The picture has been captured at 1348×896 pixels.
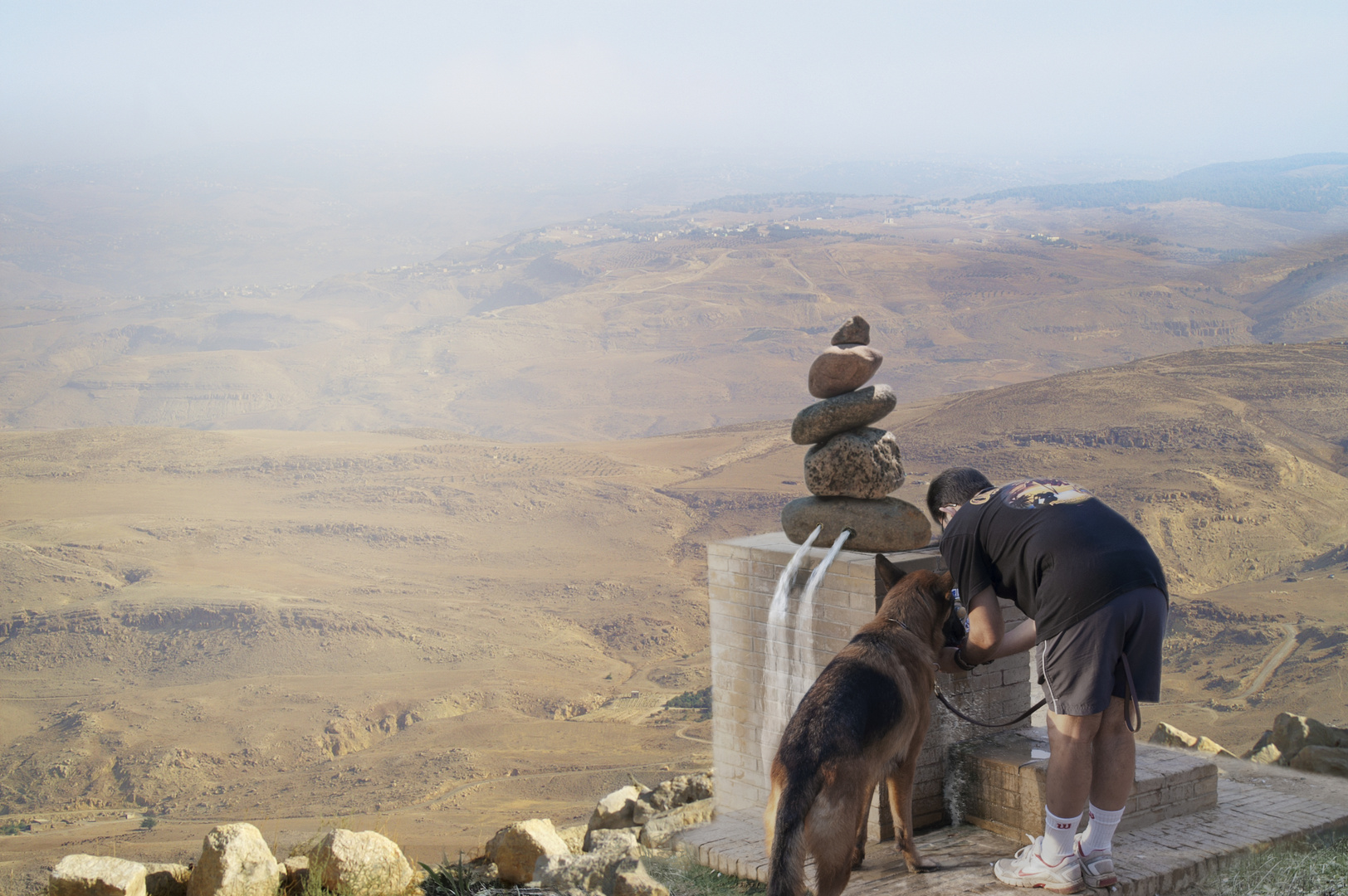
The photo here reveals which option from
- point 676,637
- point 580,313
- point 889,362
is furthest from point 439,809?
point 580,313

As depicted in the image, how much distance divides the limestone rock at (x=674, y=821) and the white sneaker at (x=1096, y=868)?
278 cm

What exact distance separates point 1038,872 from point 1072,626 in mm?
1227

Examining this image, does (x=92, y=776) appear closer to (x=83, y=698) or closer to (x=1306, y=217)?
(x=83, y=698)

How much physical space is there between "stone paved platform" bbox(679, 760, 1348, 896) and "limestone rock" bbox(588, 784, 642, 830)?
6.77ft

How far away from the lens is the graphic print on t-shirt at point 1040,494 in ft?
13.6

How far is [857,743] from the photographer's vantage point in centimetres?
404

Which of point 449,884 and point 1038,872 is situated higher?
point 1038,872

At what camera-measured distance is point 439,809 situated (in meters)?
13.9

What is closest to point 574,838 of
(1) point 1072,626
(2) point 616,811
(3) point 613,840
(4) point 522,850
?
(2) point 616,811

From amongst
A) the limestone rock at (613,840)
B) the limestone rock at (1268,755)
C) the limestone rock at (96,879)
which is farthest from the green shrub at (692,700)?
the limestone rock at (96,879)

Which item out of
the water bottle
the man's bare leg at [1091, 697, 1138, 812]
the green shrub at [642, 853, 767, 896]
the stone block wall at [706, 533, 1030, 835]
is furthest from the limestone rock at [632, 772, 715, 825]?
the man's bare leg at [1091, 697, 1138, 812]

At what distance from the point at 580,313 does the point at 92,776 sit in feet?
165

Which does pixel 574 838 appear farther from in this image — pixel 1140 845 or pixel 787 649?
pixel 1140 845

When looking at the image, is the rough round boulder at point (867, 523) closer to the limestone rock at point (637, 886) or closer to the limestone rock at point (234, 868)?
the limestone rock at point (637, 886)
